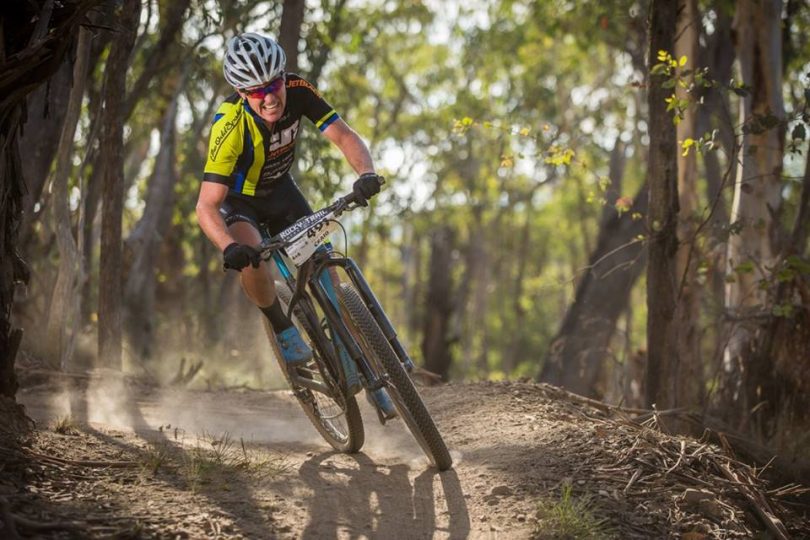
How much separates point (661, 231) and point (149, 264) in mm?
10195

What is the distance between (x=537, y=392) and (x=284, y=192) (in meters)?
2.65

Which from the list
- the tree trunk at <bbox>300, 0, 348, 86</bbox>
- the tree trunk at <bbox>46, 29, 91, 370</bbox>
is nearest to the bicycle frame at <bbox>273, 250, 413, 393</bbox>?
the tree trunk at <bbox>46, 29, 91, 370</bbox>

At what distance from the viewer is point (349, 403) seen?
19.7 ft

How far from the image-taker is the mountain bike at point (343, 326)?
5.51m

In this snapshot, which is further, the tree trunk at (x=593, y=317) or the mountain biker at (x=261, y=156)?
the tree trunk at (x=593, y=317)

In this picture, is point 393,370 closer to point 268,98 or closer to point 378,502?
point 378,502

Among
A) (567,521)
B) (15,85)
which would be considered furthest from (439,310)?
(567,521)

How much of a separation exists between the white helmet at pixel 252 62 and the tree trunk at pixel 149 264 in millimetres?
9852

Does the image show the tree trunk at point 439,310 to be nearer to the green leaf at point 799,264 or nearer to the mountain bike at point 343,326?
the green leaf at point 799,264

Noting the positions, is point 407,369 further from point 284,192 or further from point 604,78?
point 604,78

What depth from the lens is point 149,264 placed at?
15.9m

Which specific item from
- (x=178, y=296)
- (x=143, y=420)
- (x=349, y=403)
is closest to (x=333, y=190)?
(x=178, y=296)

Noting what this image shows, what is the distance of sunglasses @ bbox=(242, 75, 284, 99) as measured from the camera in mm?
5797

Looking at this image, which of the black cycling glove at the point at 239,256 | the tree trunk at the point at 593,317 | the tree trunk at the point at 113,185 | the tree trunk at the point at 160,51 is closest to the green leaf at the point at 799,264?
the black cycling glove at the point at 239,256
